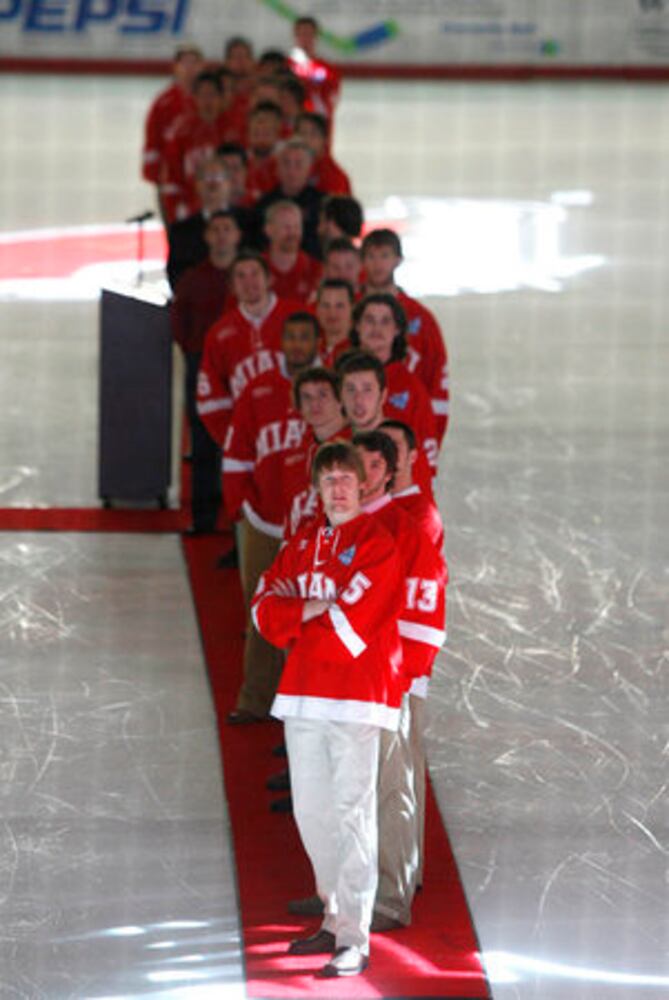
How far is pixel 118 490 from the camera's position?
987 cm

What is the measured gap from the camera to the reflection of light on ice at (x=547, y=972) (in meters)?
5.25

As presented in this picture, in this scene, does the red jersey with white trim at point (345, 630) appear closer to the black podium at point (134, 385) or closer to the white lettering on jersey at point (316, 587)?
the white lettering on jersey at point (316, 587)

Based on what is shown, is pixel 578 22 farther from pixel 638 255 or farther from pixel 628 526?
pixel 628 526

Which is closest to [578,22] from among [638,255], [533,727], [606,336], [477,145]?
[477,145]

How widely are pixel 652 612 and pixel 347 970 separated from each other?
373 centimetres

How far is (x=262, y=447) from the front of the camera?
691 cm

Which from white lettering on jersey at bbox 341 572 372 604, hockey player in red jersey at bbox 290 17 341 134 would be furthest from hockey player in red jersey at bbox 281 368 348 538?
hockey player in red jersey at bbox 290 17 341 134

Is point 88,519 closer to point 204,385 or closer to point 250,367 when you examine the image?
point 204,385

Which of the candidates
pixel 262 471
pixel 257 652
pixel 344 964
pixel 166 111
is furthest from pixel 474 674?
pixel 166 111

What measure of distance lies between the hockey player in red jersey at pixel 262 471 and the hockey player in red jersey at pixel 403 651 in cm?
145

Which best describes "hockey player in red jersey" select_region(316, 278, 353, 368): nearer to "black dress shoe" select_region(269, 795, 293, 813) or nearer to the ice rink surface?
the ice rink surface

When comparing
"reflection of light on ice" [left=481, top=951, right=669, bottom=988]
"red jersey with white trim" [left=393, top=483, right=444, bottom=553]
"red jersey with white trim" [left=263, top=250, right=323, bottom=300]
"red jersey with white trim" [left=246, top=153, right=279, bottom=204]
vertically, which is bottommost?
"reflection of light on ice" [left=481, top=951, right=669, bottom=988]

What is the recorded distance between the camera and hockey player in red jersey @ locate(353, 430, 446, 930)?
5.24 m

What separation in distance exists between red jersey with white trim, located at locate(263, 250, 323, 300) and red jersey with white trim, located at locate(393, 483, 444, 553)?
12.4 ft
